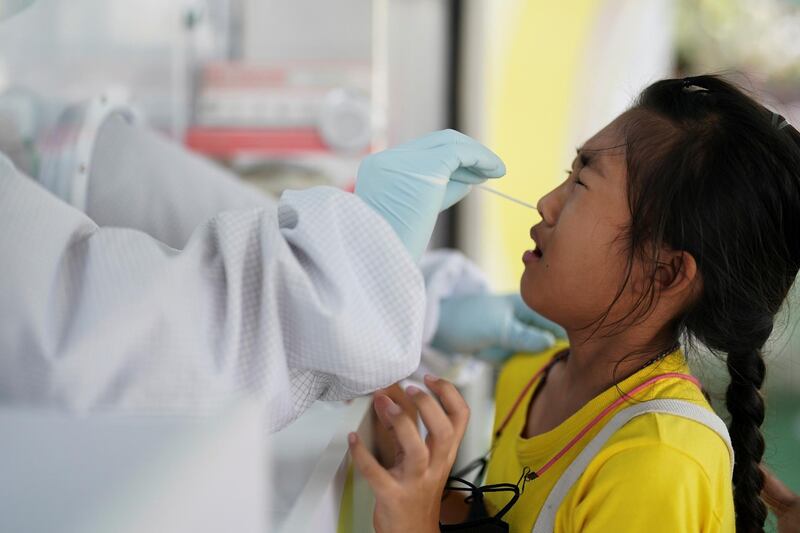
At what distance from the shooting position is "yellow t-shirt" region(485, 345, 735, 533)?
0.65 meters

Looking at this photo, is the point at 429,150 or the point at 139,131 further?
the point at 139,131

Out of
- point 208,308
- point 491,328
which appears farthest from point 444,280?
point 208,308

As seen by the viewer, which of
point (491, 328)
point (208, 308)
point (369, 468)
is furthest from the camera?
point (491, 328)

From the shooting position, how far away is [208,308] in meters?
0.54

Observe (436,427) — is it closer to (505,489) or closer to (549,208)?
(505,489)

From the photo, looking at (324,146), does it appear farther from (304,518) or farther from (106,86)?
(304,518)

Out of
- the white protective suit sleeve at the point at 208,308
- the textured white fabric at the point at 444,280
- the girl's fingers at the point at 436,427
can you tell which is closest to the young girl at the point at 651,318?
the girl's fingers at the point at 436,427

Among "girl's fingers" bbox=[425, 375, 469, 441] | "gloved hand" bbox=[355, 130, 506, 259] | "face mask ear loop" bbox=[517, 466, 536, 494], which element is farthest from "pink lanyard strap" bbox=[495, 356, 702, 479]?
"gloved hand" bbox=[355, 130, 506, 259]

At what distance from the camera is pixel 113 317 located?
50 cm

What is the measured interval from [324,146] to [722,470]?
3.85 feet

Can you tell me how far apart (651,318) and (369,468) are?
0.35 meters

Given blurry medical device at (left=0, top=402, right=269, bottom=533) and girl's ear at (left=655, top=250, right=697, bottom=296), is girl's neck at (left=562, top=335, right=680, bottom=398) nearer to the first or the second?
girl's ear at (left=655, top=250, right=697, bottom=296)

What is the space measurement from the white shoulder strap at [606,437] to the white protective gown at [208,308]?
0.24 m

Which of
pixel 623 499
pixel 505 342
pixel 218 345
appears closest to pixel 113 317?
pixel 218 345
